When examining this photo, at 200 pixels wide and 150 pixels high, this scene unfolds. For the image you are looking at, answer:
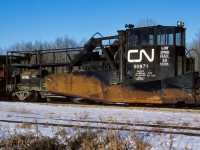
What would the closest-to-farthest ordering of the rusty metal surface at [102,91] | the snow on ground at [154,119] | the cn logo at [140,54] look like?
the snow on ground at [154,119] → the rusty metal surface at [102,91] → the cn logo at [140,54]

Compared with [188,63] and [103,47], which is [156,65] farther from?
[103,47]

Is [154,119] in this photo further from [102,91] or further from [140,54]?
[102,91]

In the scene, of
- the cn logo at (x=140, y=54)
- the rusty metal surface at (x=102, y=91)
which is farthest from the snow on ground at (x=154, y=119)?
the cn logo at (x=140, y=54)

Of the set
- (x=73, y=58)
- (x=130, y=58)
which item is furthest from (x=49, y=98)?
(x=130, y=58)

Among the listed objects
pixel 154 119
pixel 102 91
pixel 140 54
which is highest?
pixel 140 54

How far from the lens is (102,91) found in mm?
16828

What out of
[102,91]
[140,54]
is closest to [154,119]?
[140,54]

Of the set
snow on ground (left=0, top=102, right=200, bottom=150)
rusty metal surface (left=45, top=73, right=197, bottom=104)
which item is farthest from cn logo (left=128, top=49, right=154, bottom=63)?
snow on ground (left=0, top=102, right=200, bottom=150)

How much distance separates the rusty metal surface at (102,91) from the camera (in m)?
15.0

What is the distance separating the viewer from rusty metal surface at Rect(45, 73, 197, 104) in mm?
14961

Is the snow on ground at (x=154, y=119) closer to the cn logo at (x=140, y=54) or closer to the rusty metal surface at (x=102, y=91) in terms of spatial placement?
the rusty metal surface at (x=102, y=91)

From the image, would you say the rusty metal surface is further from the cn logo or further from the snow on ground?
the cn logo

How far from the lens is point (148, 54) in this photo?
15625 mm

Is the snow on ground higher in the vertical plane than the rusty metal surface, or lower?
lower
